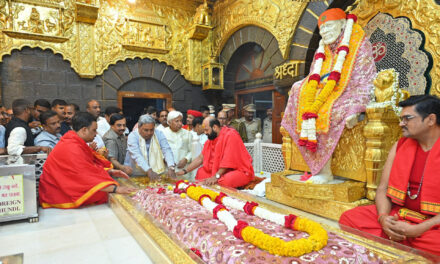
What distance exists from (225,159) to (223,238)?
210 centimetres

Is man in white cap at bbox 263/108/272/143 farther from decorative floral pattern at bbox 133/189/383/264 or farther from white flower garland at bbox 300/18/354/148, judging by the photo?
decorative floral pattern at bbox 133/189/383/264

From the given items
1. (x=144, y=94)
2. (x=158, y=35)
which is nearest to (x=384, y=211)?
(x=144, y=94)

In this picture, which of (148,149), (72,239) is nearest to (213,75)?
(148,149)

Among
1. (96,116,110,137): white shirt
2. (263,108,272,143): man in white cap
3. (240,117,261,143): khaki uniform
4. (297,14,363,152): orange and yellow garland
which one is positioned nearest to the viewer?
(297,14,363,152): orange and yellow garland

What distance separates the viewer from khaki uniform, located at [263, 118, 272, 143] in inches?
260

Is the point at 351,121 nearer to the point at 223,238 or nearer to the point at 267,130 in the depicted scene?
the point at 223,238

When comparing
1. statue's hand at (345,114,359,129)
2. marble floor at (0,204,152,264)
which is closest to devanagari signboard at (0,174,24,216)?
marble floor at (0,204,152,264)

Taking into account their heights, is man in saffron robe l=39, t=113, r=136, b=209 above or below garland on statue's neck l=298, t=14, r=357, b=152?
below

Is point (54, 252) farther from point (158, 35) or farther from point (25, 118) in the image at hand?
point (158, 35)

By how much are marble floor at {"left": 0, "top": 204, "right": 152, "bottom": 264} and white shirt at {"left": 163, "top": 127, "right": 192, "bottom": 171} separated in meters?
1.80

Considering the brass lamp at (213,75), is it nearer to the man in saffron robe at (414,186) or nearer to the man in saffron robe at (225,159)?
the man in saffron robe at (225,159)

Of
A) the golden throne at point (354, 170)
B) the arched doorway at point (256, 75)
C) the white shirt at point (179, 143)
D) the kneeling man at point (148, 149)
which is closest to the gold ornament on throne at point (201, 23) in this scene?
the arched doorway at point (256, 75)

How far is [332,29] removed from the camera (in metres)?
3.05

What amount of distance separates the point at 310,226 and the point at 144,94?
678 centimetres
